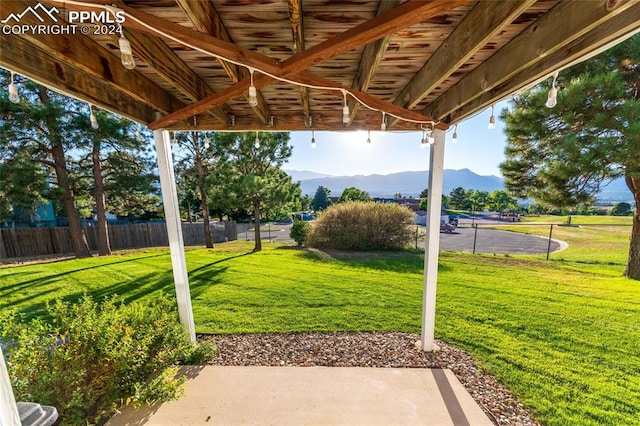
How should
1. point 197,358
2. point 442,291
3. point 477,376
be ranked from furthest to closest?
point 442,291 < point 197,358 < point 477,376

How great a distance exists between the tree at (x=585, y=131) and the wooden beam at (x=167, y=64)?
203 inches

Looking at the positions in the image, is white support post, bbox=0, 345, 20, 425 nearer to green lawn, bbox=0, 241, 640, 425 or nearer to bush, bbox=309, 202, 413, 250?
green lawn, bbox=0, 241, 640, 425

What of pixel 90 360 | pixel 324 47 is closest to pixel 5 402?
pixel 90 360

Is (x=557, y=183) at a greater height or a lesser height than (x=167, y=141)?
lesser

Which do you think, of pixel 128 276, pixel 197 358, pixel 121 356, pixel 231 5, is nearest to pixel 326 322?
pixel 197 358

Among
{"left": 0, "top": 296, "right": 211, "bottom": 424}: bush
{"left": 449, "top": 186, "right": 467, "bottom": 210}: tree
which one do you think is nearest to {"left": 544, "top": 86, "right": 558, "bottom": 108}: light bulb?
{"left": 0, "top": 296, "right": 211, "bottom": 424}: bush

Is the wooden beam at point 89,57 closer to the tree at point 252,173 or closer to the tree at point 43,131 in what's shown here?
the tree at point 252,173

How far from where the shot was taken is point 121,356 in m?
1.61

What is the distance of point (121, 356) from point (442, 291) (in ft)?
13.4

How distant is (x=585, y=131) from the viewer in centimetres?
403

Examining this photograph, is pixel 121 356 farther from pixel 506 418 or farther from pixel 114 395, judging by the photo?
pixel 506 418

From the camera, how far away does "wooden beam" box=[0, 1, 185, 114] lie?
3.38 feet

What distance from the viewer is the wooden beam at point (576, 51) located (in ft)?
3.09

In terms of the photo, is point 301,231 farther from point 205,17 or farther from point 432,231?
point 205,17
